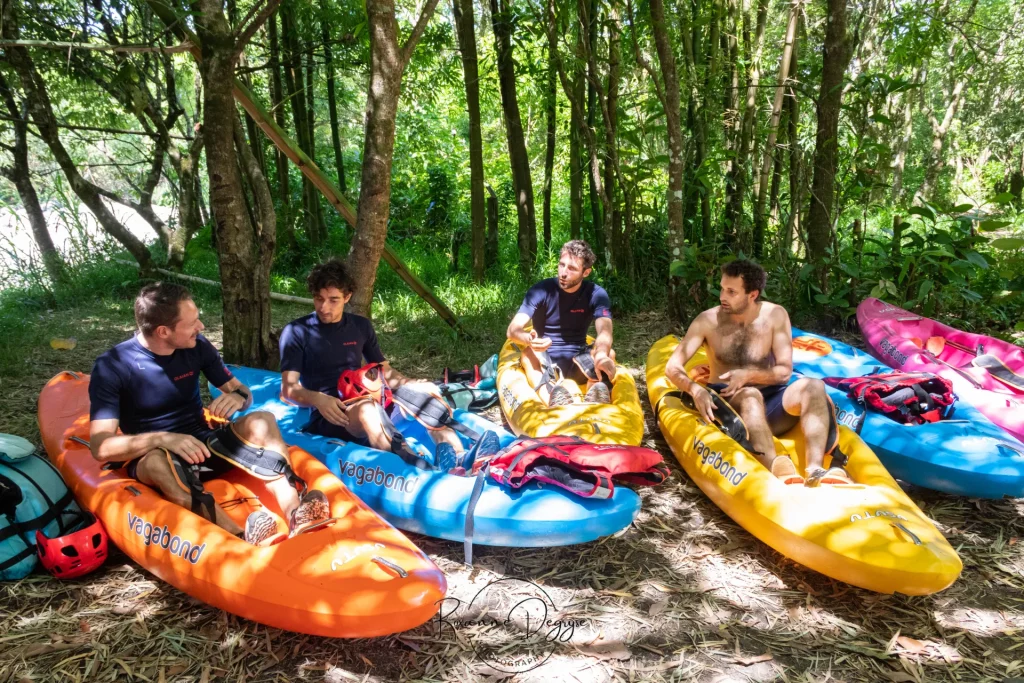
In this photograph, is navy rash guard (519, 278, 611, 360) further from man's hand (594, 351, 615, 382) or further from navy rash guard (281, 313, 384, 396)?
navy rash guard (281, 313, 384, 396)

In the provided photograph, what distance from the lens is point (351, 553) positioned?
273 centimetres

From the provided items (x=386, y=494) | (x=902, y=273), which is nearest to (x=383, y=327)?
(x=386, y=494)

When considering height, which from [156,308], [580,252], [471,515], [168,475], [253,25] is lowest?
[471,515]

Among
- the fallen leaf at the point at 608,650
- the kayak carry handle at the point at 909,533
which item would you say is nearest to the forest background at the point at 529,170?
the fallen leaf at the point at 608,650

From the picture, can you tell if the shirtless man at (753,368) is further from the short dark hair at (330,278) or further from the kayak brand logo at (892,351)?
the short dark hair at (330,278)

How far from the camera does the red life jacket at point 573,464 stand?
3234 millimetres

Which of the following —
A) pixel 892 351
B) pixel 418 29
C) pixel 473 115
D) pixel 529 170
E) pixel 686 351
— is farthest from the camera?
pixel 529 170

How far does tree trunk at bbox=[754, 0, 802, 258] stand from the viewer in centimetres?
682

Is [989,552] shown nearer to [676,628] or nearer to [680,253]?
[676,628]

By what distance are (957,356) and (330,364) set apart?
4.68 meters

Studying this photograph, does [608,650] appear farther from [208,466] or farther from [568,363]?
[568,363]

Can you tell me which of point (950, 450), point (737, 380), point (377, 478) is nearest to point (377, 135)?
point (377, 478)

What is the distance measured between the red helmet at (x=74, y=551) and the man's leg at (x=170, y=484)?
355mm

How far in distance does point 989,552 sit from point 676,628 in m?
1.81
